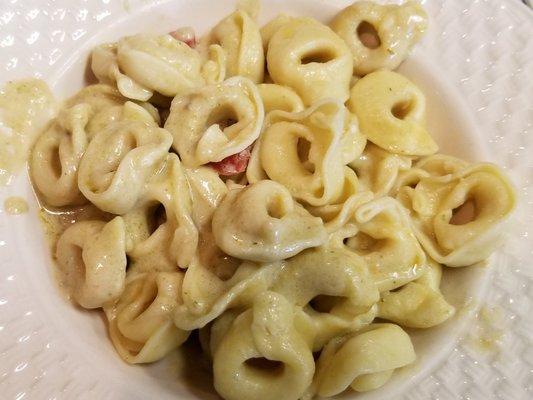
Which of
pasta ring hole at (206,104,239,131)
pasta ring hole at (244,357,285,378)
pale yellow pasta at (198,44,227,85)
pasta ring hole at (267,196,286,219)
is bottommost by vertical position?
pasta ring hole at (244,357,285,378)

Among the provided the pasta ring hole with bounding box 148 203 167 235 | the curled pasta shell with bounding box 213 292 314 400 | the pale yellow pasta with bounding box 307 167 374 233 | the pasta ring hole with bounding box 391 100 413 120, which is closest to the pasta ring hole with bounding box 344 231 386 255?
the pale yellow pasta with bounding box 307 167 374 233

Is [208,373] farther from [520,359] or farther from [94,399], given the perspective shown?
[520,359]

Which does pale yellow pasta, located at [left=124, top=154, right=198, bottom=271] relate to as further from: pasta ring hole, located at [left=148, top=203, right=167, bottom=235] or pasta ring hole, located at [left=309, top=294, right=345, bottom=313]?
pasta ring hole, located at [left=309, top=294, right=345, bottom=313]

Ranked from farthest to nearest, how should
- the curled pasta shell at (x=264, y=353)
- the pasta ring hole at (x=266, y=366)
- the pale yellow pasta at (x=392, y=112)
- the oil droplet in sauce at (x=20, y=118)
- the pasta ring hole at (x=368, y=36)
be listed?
the pasta ring hole at (x=368, y=36), the pale yellow pasta at (x=392, y=112), the oil droplet in sauce at (x=20, y=118), the pasta ring hole at (x=266, y=366), the curled pasta shell at (x=264, y=353)

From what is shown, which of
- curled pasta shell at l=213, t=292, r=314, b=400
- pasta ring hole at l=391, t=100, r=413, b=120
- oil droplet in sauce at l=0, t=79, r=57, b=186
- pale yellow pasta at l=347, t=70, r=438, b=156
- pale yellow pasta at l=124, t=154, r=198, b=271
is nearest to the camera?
curled pasta shell at l=213, t=292, r=314, b=400

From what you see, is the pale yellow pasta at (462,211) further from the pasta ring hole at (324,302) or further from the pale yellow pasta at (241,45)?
the pale yellow pasta at (241,45)

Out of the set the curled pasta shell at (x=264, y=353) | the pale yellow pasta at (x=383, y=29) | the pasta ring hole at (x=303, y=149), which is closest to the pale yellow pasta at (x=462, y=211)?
the pasta ring hole at (x=303, y=149)
